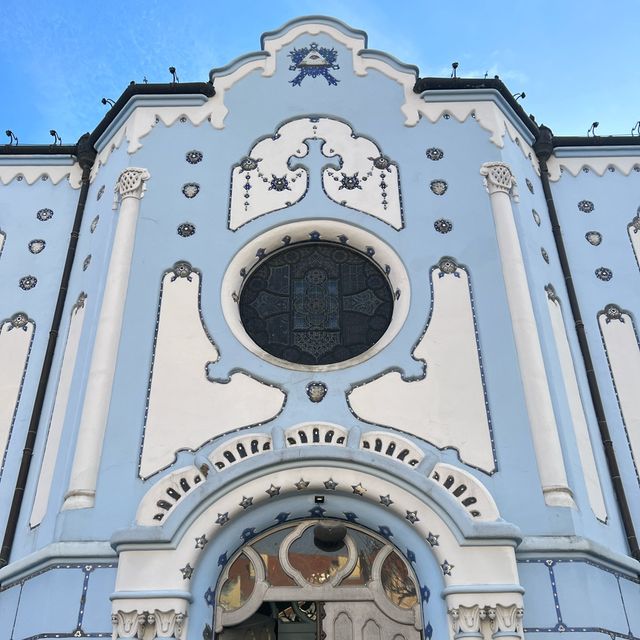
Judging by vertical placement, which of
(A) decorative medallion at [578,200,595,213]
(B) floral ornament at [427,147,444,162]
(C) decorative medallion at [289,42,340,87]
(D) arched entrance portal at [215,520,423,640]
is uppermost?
(C) decorative medallion at [289,42,340,87]

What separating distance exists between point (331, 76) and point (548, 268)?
4.30m

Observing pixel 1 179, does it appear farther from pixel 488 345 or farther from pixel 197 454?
pixel 488 345

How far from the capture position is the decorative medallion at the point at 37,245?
11.5 metres

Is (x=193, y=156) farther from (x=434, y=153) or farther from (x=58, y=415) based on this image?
(x=58, y=415)

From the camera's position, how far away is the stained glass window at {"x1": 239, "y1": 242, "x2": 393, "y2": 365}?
32.4 ft

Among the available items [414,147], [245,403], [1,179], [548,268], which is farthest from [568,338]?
[1,179]

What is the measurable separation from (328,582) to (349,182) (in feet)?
17.3

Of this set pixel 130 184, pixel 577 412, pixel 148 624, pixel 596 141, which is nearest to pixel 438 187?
pixel 596 141

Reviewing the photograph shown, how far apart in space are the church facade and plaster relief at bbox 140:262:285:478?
0.03 meters

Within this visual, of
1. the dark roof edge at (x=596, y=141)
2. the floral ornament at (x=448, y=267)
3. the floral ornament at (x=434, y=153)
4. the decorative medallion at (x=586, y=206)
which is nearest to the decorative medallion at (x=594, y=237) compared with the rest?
the decorative medallion at (x=586, y=206)

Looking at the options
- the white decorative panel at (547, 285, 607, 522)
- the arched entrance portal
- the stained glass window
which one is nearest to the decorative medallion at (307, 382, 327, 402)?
the stained glass window

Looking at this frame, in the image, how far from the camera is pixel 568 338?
33.6 ft

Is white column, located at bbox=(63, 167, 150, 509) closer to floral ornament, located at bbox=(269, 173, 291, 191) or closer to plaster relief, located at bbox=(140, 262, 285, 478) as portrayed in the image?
plaster relief, located at bbox=(140, 262, 285, 478)

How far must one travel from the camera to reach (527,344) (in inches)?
368
